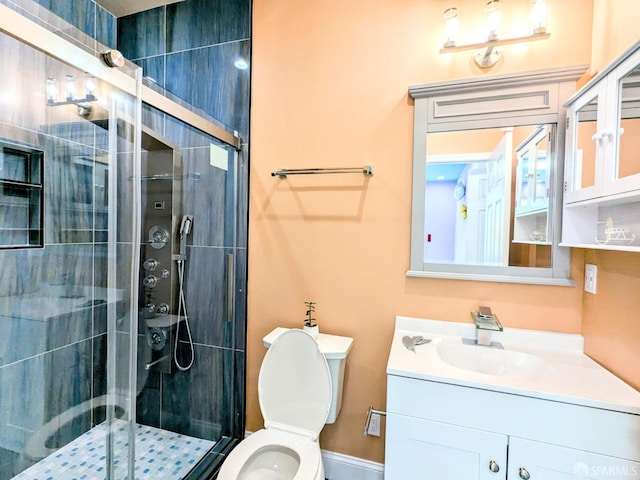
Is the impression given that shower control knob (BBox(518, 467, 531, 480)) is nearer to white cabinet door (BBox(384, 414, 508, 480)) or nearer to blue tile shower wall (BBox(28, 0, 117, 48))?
white cabinet door (BBox(384, 414, 508, 480))

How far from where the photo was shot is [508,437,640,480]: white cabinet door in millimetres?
954

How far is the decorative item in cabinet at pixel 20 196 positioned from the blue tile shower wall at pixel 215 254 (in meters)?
0.71

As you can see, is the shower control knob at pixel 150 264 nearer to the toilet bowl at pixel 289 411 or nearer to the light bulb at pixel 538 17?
the toilet bowl at pixel 289 411

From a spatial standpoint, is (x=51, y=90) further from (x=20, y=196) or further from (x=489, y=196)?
(x=489, y=196)

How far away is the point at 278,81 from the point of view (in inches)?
71.9

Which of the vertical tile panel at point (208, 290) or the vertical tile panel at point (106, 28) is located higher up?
the vertical tile panel at point (106, 28)

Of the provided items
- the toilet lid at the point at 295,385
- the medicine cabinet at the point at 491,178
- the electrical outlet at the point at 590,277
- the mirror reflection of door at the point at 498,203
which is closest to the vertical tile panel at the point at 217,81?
the medicine cabinet at the point at 491,178

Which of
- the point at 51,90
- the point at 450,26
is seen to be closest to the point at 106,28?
the point at 51,90

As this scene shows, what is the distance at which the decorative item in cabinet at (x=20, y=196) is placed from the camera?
1.47 m

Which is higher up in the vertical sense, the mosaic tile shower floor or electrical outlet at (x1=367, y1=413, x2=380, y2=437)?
electrical outlet at (x1=367, y1=413, x2=380, y2=437)

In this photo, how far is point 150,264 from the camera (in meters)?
1.74

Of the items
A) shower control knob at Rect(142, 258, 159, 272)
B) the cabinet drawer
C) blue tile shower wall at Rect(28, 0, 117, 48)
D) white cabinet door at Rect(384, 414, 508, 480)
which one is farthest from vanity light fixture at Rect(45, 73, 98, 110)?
white cabinet door at Rect(384, 414, 508, 480)

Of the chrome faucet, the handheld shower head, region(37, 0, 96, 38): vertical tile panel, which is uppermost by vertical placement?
region(37, 0, 96, 38): vertical tile panel

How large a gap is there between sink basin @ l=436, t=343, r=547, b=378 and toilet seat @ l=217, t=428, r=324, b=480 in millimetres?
712
